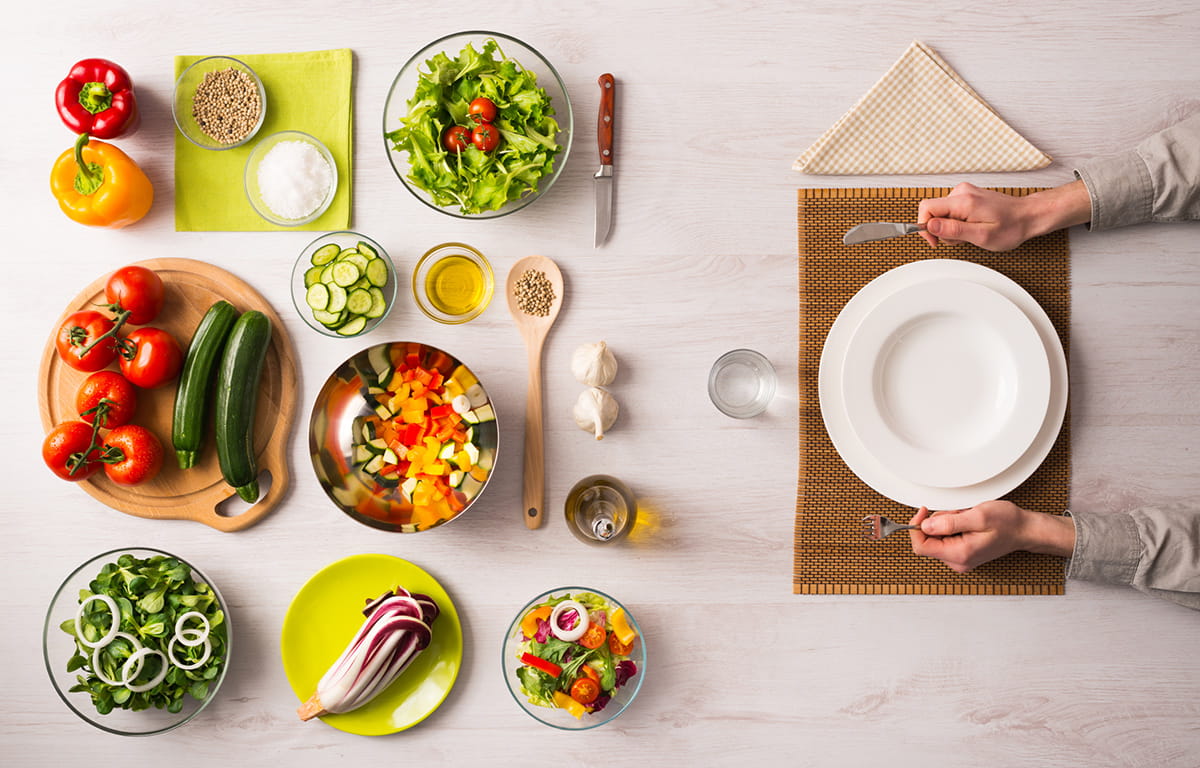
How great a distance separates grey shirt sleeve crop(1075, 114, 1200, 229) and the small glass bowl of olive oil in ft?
4.51

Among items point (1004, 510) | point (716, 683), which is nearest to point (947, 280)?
point (1004, 510)

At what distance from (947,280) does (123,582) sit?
6.31ft

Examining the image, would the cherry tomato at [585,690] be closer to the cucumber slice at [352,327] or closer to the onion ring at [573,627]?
the onion ring at [573,627]

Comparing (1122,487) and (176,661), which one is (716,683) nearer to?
(1122,487)

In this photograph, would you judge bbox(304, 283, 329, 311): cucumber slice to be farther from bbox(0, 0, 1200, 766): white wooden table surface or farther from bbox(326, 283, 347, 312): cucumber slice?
bbox(0, 0, 1200, 766): white wooden table surface

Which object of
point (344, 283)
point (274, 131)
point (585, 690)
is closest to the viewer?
point (585, 690)

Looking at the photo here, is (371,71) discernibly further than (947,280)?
Yes

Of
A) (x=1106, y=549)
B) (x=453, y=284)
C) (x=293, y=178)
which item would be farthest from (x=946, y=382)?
(x=293, y=178)

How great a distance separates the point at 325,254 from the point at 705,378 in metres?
0.90

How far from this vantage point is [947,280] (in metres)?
1.61

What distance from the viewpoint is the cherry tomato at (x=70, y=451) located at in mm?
1615

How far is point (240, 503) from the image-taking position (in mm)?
1753

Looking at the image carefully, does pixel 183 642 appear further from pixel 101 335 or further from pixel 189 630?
pixel 101 335

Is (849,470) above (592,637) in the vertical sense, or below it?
above
